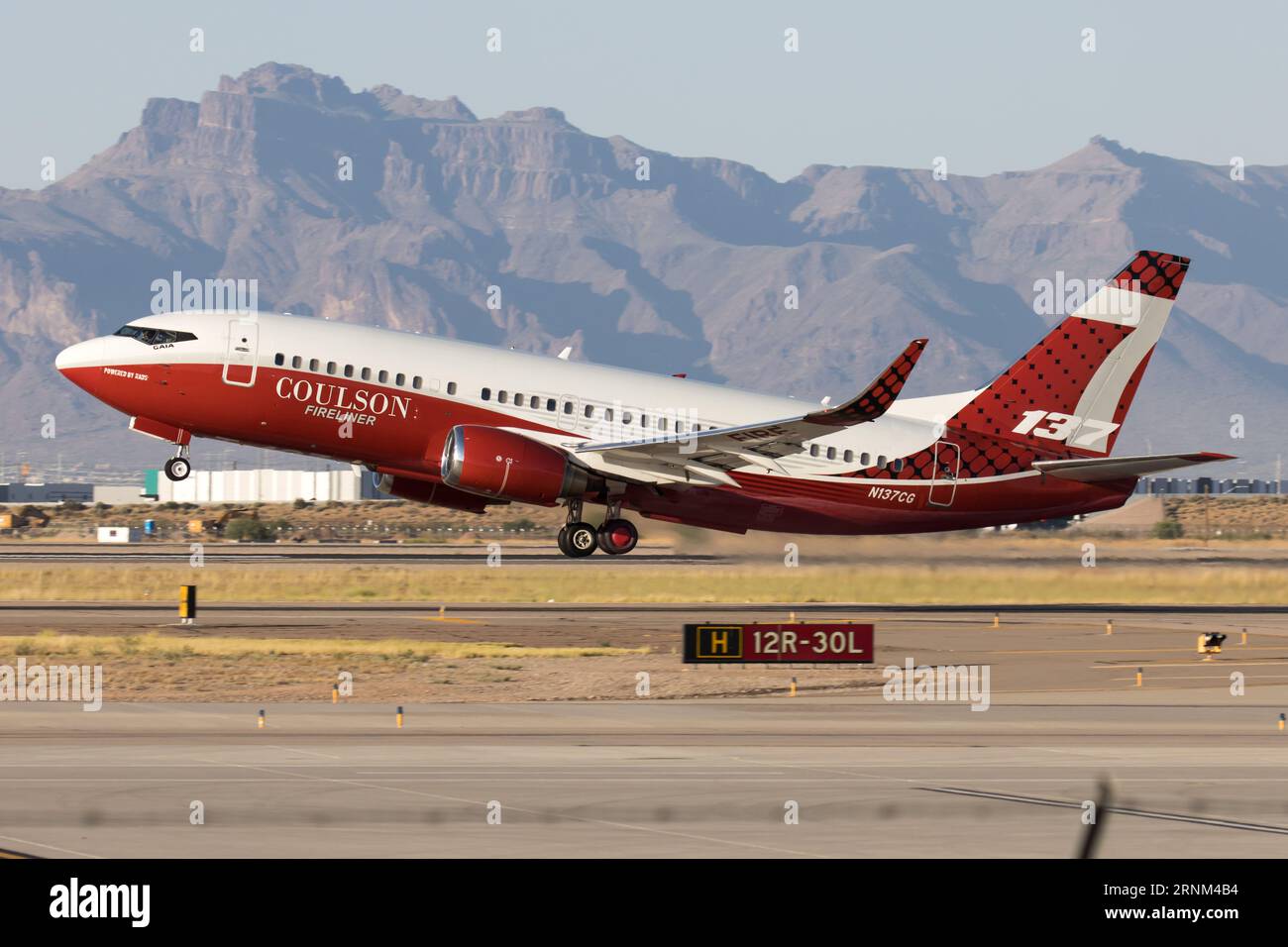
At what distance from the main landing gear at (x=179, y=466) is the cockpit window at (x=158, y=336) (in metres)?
2.65

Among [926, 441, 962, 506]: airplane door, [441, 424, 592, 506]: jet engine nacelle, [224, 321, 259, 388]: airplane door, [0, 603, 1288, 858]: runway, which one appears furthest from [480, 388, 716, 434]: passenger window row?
[926, 441, 962, 506]: airplane door

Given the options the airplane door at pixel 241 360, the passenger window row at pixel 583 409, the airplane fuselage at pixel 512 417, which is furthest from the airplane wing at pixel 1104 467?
the airplane door at pixel 241 360

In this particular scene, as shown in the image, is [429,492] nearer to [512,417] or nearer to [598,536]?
[512,417]

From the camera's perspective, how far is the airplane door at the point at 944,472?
1941 inches

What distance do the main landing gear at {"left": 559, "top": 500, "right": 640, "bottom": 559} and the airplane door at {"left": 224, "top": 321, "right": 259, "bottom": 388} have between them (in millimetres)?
8538

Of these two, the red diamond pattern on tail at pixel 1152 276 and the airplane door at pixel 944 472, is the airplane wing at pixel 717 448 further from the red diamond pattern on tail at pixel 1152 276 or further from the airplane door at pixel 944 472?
the red diamond pattern on tail at pixel 1152 276

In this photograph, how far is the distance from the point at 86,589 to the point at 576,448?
3007 centimetres

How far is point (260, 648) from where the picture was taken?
45906 mm

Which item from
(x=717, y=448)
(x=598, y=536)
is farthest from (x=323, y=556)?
(x=717, y=448)

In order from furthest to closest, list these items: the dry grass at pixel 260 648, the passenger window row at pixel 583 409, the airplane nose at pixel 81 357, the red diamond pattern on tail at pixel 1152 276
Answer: the red diamond pattern on tail at pixel 1152 276, the passenger window row at pixel 583 409, the dry grass at pixel 260 648, the airplane nose at pixel 81 357

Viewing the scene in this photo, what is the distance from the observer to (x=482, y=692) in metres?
38.7

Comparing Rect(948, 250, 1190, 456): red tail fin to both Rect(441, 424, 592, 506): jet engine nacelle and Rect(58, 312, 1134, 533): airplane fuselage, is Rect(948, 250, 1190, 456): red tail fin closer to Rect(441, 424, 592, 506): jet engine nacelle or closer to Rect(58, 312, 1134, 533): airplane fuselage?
Rect(58, 312, 1134, 533): airplane fuselage

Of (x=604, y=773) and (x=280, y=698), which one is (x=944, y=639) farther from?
(x=604, y=773)
